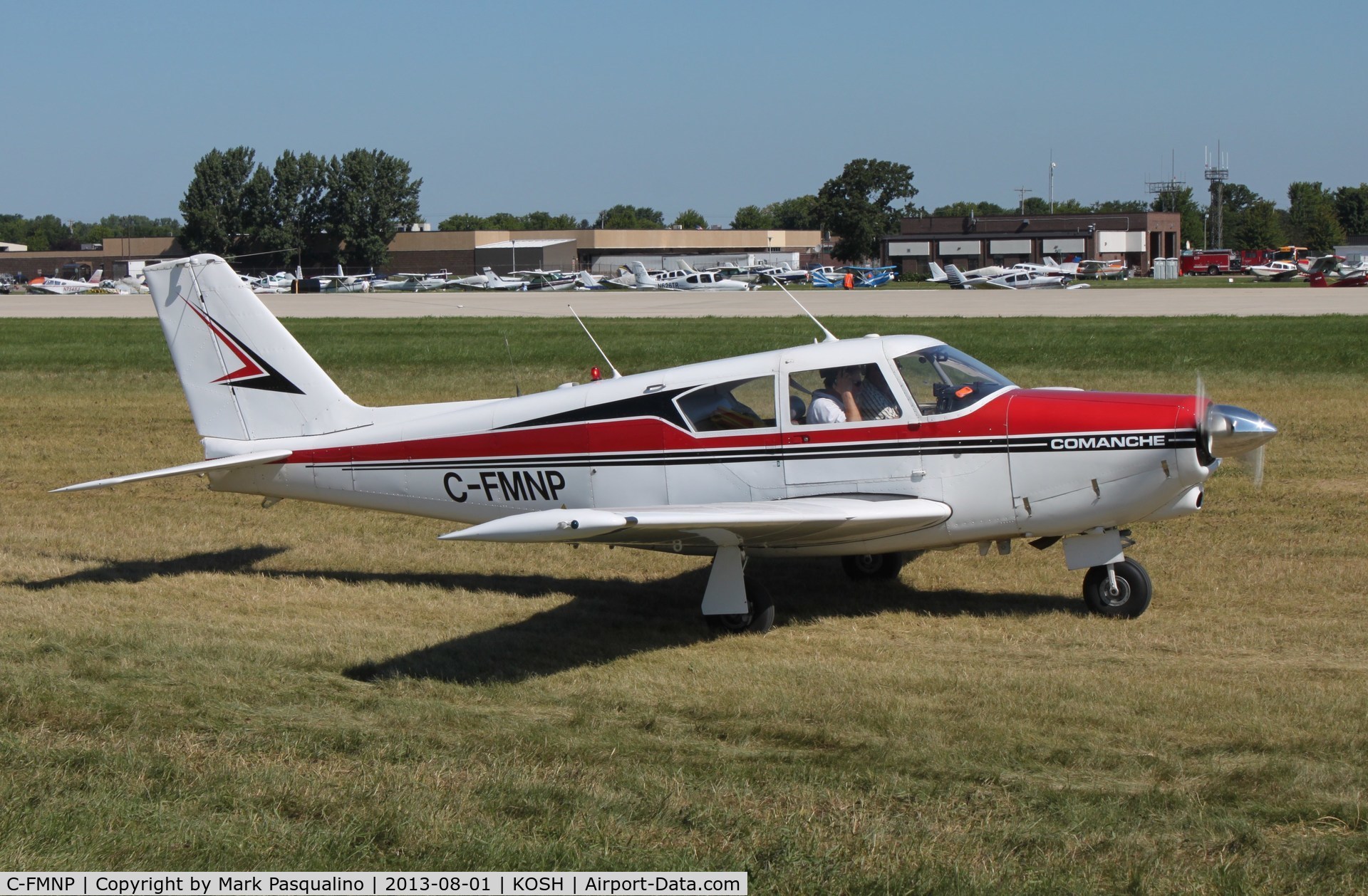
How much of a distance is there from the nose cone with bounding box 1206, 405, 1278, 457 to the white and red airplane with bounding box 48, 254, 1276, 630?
0.5 inches

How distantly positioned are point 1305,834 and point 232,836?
14.0ft

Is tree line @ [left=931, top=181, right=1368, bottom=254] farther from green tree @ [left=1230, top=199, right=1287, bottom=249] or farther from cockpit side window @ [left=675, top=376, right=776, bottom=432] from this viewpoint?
cockpit side window @ [left=675, top=376, right=776, bottom=432]

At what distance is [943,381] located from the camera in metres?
8.41

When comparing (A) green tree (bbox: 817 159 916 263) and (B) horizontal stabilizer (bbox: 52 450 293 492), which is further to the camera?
(A) green tree (bbox: 817 159 916 263)

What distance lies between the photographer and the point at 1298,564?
959 centimetres

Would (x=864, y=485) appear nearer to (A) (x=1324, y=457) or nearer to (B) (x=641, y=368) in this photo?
(A) (x=1324, y=457)

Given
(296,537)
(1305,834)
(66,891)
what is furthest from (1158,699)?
(296,537)

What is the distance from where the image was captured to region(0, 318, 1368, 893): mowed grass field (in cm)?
496

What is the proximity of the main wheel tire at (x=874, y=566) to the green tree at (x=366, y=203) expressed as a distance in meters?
106

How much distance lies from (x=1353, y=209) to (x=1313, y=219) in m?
11.3

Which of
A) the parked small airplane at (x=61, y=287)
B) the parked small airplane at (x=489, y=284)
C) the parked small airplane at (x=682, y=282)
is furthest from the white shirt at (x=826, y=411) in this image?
the parked small airplane at (x=61, y=287)

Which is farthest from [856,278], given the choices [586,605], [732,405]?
[732,405]

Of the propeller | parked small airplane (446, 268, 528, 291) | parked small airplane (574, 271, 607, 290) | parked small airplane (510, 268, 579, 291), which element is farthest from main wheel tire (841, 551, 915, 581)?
parked small airplane (446, 268, 528, 291)

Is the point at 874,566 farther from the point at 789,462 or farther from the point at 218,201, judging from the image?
the point at 218,201
